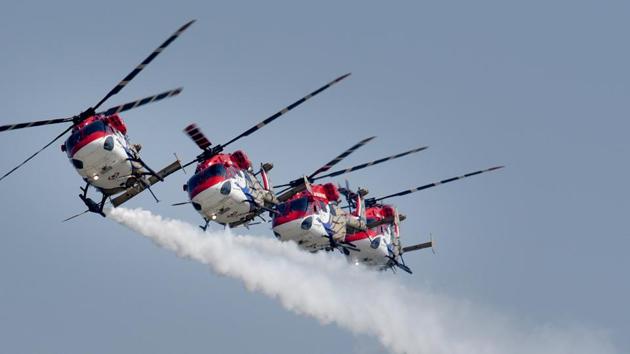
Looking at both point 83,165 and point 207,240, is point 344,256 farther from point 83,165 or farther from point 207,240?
point 83,165

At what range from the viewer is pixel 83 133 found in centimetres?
8094

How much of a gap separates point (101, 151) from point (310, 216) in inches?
851

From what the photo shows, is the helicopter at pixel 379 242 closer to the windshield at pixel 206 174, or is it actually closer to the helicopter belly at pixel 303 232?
the helicopter belly at pixel 303 232

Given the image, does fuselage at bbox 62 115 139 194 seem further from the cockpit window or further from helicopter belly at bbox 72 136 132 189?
the cockpit window

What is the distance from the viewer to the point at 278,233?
97.1 meters

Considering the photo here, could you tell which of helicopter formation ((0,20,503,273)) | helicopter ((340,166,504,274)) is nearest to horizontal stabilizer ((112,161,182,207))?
helicopter formation ((0,20,503,273))

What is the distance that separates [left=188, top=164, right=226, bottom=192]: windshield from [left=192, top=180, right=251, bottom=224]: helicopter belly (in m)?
0.77

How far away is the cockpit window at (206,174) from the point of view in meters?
88.3

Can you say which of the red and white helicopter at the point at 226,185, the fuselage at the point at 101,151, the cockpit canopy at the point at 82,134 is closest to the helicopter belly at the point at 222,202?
the red and white helicopter at the point at 226,185

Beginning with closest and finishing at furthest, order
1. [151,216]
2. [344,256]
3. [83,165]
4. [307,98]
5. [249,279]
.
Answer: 1. [83,165]
2. [307,98]
3. [151,216]
4. [249,279]
5. [344,256]

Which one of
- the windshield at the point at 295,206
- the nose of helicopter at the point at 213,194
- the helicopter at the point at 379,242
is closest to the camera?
the nose of helicopter at the point at 213,194

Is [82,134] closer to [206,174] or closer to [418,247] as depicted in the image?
[206,174]

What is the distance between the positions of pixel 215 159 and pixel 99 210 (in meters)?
9.64

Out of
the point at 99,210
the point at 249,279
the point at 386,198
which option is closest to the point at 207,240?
the point at 249,279
